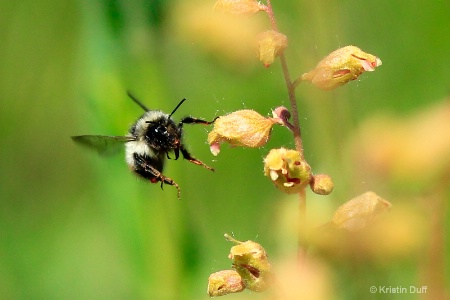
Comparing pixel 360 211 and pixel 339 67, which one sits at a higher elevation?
pixel 339 67

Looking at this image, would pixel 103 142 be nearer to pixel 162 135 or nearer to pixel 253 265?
pixel 162 135

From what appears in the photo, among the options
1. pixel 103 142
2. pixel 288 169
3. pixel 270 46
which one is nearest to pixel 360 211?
pixel 288 169

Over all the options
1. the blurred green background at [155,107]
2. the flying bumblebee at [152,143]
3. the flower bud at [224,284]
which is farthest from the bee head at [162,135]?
the flower bud at [224,284]

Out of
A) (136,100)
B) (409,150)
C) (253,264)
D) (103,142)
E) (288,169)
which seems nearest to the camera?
(288,169)

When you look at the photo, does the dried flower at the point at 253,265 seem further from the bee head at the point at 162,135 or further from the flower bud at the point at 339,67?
the bee head at the point at 162,135

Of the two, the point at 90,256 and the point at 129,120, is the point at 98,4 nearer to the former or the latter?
the point at 129,120

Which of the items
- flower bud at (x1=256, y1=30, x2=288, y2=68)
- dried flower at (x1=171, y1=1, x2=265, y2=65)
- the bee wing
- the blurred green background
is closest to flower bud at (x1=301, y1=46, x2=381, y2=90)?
flower bud at (x1=256, y1=30, x2=288, y2=68)

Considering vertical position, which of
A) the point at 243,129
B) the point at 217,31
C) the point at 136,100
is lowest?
the point at 243,129

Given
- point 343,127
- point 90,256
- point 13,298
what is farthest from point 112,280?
point 343,127
